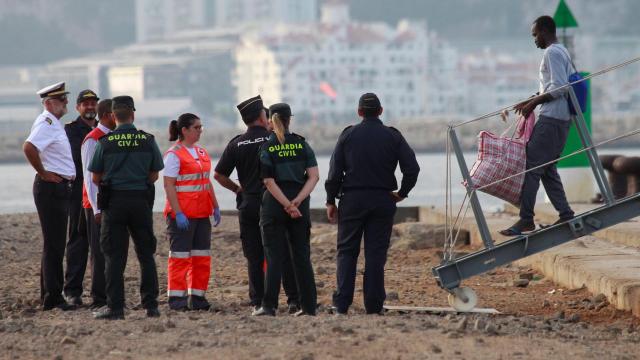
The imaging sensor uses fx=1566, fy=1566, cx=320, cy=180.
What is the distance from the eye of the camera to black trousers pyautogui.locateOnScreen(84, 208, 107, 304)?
1041 centimetres

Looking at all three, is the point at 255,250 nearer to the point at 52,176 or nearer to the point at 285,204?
the point at 285,204

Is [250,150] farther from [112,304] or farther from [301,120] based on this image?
[301,120]

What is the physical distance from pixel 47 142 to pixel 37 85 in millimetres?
191485

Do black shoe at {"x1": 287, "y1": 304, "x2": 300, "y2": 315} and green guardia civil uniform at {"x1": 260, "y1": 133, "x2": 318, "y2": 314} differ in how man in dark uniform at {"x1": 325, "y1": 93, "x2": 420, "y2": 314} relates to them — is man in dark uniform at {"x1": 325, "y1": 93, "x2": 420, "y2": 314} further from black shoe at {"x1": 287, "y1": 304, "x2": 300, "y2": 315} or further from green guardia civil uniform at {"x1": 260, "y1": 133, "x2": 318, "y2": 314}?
black shoe at {"x1": 287, "y1": 304, "x2": 300, "y2": 315}

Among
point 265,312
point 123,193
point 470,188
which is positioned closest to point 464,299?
point 470,188

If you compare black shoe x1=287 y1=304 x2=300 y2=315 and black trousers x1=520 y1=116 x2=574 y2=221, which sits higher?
black trousers x1=520 y1=116 x2=574 y2=221

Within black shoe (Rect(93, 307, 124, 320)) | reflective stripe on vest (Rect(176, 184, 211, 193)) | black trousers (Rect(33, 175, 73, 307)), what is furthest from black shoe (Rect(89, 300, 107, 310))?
reflective stripe on vest (Rect(176, 184, 211, 193))

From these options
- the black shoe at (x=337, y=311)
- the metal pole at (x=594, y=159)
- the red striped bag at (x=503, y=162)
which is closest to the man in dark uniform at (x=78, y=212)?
the black shoe at (x=337, y=311)

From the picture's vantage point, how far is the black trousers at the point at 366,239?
394 inches

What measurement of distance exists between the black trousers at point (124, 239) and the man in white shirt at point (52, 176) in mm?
929

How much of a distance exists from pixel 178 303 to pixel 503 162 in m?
2.36

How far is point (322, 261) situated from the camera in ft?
52.8

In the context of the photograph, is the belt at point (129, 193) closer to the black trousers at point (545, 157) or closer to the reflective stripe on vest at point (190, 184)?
the reflective stripe on vest at point (190, 184)

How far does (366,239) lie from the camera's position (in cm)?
1012
